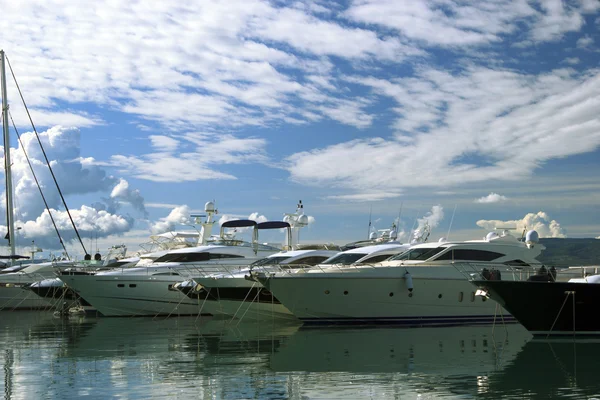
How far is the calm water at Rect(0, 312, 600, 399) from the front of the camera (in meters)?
13.3

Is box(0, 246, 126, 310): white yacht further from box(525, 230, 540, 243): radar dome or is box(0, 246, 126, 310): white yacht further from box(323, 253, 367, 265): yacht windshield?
box(525, 230, 540, 243): radar dome

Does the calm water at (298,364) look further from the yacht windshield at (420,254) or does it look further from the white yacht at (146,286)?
the white yacht at (146,286)

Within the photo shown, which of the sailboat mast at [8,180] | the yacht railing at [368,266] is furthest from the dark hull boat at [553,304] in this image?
the sailboat mast at [8,180]

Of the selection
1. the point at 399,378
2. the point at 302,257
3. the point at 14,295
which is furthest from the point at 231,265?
the point at 399,378

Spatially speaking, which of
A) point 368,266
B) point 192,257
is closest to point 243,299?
point 368,266

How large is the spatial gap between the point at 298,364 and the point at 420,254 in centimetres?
1105

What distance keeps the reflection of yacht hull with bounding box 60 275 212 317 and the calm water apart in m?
6.27

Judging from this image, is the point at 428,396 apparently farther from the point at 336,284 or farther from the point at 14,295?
the point at 14,295

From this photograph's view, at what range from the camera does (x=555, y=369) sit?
15711 millimetres

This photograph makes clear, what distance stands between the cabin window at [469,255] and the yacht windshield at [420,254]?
1.02ft

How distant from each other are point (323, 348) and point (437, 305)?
24.8 ft

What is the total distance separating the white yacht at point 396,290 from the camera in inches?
975

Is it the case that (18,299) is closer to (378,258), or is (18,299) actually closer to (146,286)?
(146,286)

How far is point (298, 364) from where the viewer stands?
54.3ft
